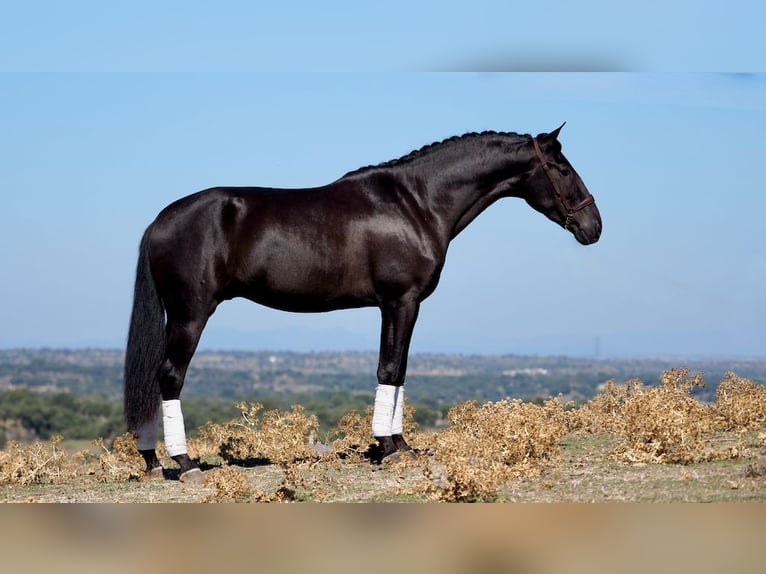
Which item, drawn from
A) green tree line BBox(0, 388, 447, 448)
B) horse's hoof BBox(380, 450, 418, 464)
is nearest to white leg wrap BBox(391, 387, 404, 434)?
horse's hoof BBox(380, 450, 418, 464)

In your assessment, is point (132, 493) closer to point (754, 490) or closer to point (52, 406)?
point (754, 490)

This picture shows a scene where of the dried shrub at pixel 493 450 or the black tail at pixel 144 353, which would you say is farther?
the black tail at pixel 144 353

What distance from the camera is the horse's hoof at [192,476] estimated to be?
322 inches

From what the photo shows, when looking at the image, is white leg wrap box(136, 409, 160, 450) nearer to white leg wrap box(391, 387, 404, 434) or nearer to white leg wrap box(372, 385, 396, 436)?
white leg wrap box(372, 385, 396, 436)

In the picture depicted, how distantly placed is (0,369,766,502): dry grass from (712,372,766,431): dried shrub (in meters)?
0.01

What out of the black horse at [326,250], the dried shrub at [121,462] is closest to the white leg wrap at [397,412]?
the black horse at [326,250]

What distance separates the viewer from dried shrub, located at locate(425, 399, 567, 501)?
6762mm

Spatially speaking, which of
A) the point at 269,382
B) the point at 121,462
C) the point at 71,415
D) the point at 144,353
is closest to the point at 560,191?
the point at 144,353

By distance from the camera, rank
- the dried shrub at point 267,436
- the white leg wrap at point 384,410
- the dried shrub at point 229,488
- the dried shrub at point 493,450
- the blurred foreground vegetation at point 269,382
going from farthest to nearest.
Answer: the blurred foreground vegetation at point 269,382 < the dried shrub at point 267,436 < the white leg wrap at point 384,410 < the dried shrub at point 229,488 < the dried shrub at point 493,450

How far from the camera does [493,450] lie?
25.2ft

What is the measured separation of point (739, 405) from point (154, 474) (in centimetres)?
571

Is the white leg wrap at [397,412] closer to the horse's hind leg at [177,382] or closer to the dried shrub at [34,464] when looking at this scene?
the horse's hind leg at [177,382]

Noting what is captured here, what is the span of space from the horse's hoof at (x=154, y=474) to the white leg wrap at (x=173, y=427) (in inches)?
17.4

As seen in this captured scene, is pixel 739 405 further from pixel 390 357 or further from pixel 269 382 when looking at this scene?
pixel 269 382
